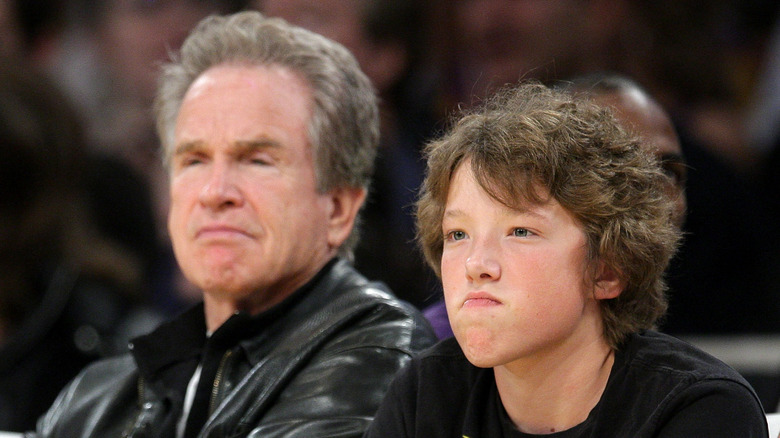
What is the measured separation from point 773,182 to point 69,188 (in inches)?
101

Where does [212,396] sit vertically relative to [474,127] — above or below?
below

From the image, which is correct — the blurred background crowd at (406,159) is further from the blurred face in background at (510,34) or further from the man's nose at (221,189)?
the man's nose at (221,189)

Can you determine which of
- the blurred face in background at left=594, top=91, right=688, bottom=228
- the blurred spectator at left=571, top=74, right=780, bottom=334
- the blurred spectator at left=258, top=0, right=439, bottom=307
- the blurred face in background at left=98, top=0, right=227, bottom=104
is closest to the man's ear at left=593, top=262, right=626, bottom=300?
the blurred face in background at left=594, top=91, right=688, bottom=228

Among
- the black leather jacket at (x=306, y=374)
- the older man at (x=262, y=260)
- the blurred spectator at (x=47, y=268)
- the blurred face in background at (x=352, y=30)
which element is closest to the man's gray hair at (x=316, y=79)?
the older man at (x=262, y=260)

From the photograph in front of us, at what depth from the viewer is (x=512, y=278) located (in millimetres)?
1635

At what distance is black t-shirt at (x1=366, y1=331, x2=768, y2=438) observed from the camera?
157cm

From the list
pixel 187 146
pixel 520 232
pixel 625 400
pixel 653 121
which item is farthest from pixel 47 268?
pixel 625 400

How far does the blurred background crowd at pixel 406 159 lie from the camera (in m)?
3.54

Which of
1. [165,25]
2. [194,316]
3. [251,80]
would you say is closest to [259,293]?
[194,316]

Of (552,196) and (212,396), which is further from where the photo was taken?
(212,396)

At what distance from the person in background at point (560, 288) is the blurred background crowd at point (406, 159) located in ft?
4.84

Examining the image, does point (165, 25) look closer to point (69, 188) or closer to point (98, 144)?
point (98, 144)

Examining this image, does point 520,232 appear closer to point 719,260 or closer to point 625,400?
point 625,400

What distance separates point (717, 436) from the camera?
155 cm
